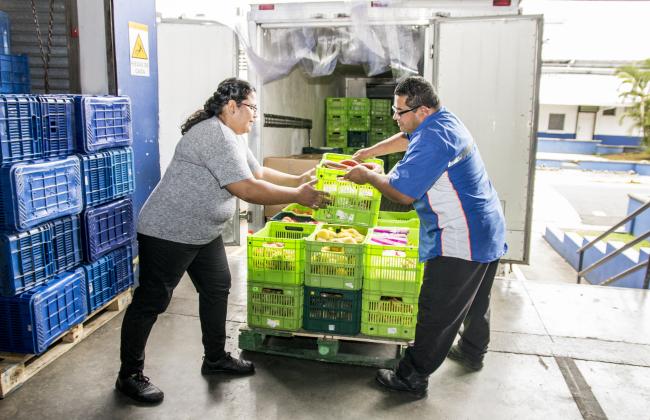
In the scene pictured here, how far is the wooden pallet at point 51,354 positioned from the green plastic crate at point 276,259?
4.71 ft

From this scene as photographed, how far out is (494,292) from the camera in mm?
5363

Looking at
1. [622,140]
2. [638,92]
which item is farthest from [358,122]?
[622,140]

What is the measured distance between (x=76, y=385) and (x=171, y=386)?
2.05ft

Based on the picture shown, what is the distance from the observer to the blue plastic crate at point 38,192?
315cm

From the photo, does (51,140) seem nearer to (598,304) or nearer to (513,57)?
(513,57)

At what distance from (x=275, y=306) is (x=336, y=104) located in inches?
227

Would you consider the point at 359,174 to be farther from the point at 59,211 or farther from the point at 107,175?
the point at 107,175

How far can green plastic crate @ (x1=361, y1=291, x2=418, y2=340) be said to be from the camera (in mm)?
3684

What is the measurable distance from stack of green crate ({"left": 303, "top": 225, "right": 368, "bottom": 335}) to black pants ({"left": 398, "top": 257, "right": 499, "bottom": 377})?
55cm

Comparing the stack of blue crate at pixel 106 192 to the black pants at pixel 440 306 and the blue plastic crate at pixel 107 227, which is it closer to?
the blue plastic crate at pixel 107 227

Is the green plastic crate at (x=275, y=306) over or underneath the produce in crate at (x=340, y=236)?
underneath

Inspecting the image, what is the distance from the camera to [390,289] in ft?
12.1

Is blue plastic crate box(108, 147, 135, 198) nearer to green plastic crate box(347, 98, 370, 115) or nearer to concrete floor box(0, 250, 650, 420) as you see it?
concrete floor box(0, 250, 650, 420)

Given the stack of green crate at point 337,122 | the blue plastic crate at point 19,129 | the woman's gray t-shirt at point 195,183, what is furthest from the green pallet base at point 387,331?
the stack of green crate at point 337,122
